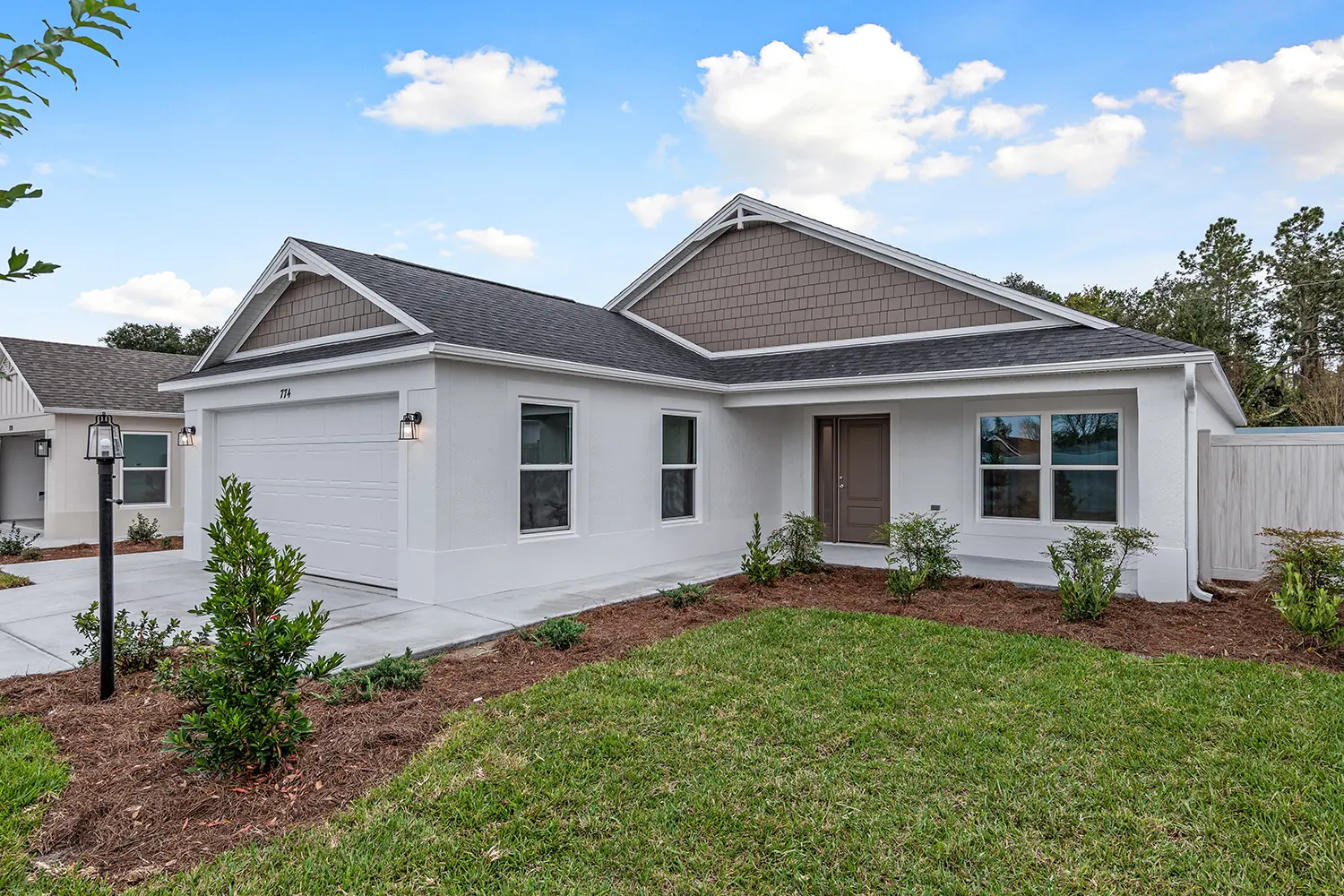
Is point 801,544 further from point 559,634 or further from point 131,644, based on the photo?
point 131,644

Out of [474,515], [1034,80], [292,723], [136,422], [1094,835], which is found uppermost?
[1034,80]

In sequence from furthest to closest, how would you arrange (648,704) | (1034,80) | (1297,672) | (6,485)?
1. (6,485)
2. (1034,80)
3. (1297,672)
4. (648,704)

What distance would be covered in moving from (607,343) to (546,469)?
2.76 m

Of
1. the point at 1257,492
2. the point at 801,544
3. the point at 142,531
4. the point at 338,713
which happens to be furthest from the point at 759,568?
the point at 142,531

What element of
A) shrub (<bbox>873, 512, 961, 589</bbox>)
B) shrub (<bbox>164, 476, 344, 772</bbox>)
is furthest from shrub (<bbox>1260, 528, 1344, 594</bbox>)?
shrub (<bbox>164, 476, 344, 772</bbox>)

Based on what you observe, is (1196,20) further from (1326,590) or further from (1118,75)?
(1326,590)

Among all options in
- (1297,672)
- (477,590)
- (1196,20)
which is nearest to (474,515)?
(477,590)

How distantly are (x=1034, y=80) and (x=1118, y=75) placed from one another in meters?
1.85

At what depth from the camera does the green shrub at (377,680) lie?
15.2 feet

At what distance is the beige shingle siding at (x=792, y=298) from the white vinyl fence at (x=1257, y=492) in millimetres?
3118

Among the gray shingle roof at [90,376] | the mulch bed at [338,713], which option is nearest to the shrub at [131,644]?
the mulch bed at [338,713]

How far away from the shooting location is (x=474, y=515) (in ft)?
25.4

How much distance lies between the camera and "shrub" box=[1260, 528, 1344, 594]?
622cm

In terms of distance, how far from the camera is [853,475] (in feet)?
38.0
